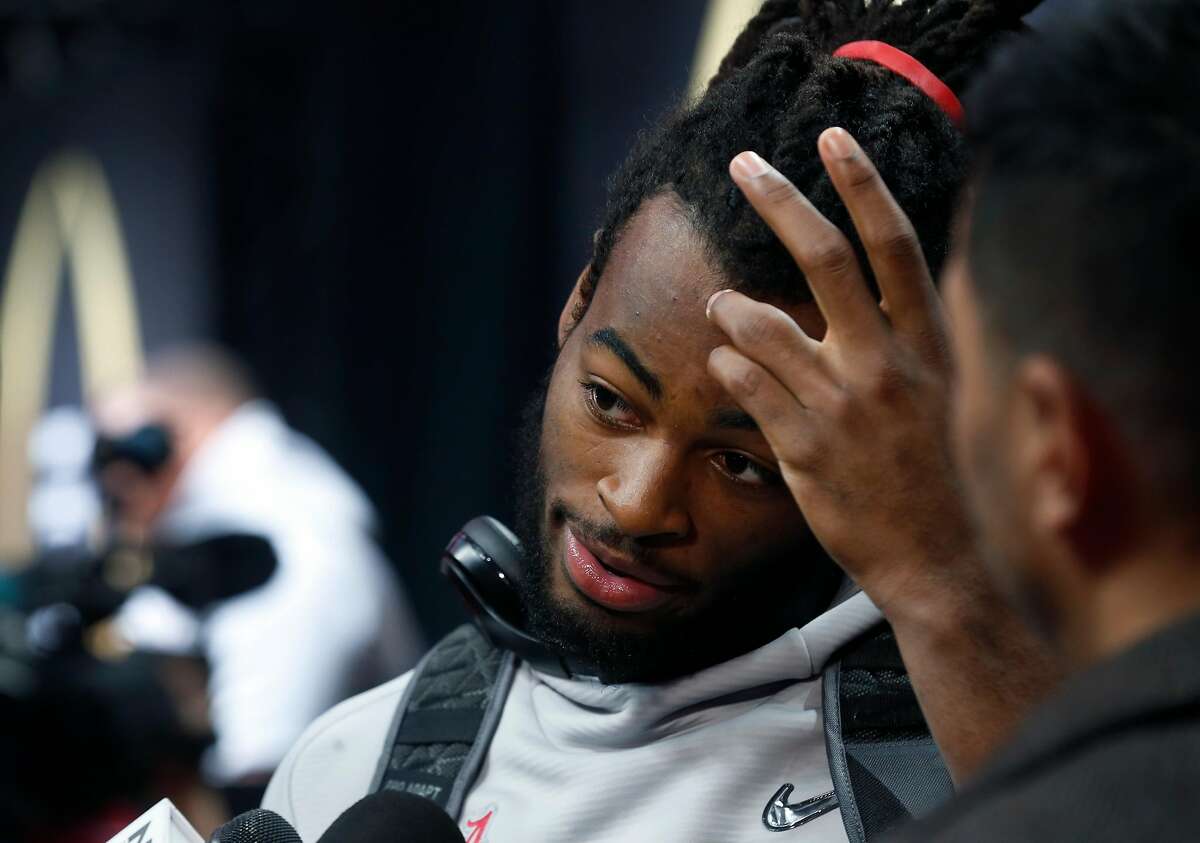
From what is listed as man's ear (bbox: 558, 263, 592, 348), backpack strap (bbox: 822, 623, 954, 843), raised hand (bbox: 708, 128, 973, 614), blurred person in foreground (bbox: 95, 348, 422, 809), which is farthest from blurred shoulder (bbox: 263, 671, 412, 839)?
blurred person in foreground (bbox: 95, 348, 422, 809)

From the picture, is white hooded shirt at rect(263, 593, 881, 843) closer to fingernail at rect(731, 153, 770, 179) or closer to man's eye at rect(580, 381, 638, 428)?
man's eye at rect(580, 381, 638, 428)

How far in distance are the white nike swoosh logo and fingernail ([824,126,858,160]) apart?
521 mm

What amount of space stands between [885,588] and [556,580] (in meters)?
0.40

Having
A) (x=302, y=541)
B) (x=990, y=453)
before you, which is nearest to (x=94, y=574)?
(x=302, y=541)

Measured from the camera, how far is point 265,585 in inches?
129

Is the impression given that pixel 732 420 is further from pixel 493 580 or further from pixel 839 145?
pixel 493 580

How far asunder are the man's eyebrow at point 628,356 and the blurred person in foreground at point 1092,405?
49 centimetres

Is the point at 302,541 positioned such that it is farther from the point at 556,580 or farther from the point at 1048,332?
the point at 1048,332

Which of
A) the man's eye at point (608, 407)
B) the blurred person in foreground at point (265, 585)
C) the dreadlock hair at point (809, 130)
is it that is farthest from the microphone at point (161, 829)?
the blurred person in foreground at point (265, 585)

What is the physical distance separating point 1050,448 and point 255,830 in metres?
0.72

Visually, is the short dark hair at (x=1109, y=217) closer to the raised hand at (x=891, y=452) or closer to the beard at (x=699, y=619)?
the raised hand at (x=891, y=452)

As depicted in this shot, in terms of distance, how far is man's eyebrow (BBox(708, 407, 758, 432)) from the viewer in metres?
1.25

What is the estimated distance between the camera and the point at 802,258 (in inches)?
44.4

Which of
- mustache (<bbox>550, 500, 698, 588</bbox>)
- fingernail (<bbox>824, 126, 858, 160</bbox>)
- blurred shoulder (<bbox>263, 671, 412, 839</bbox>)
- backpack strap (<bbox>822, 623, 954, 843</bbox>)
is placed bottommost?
blurred shoulder (<bbox>263, 671, 412, 839</bbox>)
